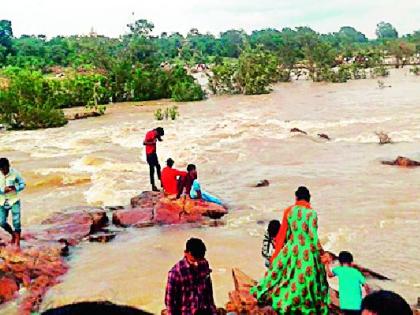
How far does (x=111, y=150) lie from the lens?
73.6 ft

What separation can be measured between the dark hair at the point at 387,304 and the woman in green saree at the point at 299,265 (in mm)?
3280

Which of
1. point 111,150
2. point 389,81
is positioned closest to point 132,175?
point 111,150

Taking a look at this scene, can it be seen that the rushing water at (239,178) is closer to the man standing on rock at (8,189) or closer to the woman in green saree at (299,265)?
the man standing on rock at (8,189)

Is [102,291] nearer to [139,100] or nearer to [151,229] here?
[151,229]

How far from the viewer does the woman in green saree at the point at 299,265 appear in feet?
18.3

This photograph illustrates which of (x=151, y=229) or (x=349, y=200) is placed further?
(x=349, y=200)

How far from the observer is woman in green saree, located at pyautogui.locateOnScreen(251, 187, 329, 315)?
18.3 feet

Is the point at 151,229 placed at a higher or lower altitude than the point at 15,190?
lower

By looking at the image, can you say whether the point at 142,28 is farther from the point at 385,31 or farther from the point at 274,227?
the point at 385,31

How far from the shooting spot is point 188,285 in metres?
4.84

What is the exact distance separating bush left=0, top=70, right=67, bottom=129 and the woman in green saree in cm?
2615

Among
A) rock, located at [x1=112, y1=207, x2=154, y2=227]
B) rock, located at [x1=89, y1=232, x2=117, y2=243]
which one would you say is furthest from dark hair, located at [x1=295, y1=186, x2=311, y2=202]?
rock, located at [x1=112, y1=207, x2=154, y2=227]

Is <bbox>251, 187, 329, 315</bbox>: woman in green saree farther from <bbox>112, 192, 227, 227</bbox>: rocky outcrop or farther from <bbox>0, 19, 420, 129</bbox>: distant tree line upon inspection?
<bbox>0, 19, 420, 129</bbox>: distant tree line

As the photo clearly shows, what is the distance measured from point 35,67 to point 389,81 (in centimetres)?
3230
